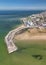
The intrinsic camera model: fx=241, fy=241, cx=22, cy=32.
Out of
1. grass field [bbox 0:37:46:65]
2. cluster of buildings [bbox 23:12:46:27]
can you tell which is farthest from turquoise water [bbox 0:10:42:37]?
grass field [bbox 0:37:46:65]

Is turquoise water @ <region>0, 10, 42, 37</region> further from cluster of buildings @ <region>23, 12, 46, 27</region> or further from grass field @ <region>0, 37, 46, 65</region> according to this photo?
grass field @ <region>0, 37, 46, 65</region>

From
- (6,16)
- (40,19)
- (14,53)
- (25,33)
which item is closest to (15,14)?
(6,16)

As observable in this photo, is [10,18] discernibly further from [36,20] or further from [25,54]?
[25,54]

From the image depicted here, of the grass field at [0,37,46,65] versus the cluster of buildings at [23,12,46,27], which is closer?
the grass field at [0,37,46,65]

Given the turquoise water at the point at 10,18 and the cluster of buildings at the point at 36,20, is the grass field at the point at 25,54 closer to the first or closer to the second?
the cluster of buildings at the point at 36,20

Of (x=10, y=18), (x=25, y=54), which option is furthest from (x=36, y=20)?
(x=25, y=54)

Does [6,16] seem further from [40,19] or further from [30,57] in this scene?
[30,57]
